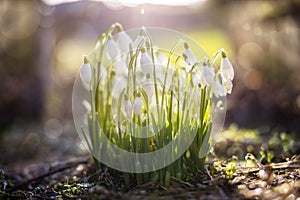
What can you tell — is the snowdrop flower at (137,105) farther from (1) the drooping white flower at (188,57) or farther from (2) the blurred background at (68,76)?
(2) the blurred background at (68,76)

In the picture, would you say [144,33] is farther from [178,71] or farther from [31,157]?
[31,157]

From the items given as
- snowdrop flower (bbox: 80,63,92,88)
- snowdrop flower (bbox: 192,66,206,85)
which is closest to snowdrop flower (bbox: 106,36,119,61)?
snowdrop flower (bbox: 80,63,92,88)

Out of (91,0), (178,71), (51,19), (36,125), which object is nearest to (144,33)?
(178,71)

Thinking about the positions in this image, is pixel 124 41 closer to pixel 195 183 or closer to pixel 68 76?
pixel 195 183

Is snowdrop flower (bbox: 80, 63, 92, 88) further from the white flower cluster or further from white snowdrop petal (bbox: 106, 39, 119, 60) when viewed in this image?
white snowdrop petal (bbox: 106, 39, 119, 60)

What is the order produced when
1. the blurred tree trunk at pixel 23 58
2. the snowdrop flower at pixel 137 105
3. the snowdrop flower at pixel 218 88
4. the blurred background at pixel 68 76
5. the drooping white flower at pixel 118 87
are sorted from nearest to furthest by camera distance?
the snowdrop flower at pixel 137 105
the snowdrop flower at pixel 218 88
the drooping white flower at pixel 118 87
the blurred background at pixel 68 76
the blurred tree trunk at pixel 23 58

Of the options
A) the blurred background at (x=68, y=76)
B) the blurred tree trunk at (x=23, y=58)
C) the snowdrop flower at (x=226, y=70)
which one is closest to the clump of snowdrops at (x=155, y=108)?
the snowdrop flower at (x=226, y=70)
